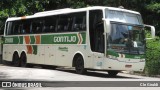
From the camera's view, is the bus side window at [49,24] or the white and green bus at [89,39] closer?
the white and green bus at [89,39]

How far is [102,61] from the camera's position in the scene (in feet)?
69.9

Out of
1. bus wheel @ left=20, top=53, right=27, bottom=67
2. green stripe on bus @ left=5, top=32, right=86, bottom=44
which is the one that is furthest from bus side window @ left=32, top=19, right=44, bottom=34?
bus wheel @ left=20, top=53, right=27, bottom=67

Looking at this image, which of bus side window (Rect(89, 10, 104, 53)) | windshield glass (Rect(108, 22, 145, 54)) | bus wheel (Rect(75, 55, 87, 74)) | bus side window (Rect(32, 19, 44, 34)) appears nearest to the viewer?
windshield glass (Rect(108, 22, 145, 54))

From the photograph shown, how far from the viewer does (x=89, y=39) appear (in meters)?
22.2

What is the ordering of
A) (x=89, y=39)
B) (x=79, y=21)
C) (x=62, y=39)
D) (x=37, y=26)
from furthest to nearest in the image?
(x=37, y=26) < (x=62, y=39) < (x=79, y=21) < (x=89, y=39)

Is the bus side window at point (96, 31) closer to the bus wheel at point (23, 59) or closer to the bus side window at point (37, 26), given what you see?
the bus side window at point (37, 26)

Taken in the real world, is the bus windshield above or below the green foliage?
below

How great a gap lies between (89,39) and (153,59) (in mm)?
4637

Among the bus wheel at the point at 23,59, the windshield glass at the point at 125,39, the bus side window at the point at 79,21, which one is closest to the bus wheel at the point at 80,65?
the bus side window at the point at 79,21

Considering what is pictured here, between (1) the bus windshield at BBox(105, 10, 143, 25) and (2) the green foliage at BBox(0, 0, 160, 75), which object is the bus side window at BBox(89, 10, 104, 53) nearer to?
(1) the bus windshield at BBox(105, 10, 143, 25)

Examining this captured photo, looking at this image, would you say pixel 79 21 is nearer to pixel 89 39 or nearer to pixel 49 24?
pixel 89 39

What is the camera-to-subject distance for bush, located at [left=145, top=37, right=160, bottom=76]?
24.5 m

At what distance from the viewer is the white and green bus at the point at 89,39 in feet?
69.4

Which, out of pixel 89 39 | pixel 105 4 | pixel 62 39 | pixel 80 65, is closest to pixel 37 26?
pixel 62 39
